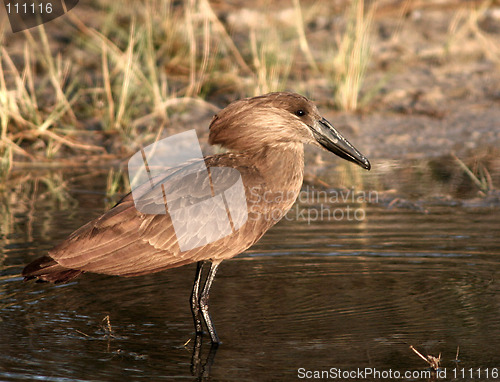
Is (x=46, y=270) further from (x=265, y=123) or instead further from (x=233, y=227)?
(x=265, y=123)

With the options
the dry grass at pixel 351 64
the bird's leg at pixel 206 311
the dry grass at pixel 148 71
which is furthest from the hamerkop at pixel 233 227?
the dry grass at pixel 351 64

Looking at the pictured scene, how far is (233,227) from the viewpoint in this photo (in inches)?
194

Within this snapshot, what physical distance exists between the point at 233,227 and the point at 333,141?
93 centimetres

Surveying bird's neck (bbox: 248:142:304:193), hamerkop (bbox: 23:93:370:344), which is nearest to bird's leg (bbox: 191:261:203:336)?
hamerkop (bbox: 23:93:370:344)

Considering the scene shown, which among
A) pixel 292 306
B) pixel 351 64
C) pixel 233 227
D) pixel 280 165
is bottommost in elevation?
pixel 292 306

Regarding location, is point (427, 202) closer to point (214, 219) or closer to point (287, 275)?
point (287, 275)

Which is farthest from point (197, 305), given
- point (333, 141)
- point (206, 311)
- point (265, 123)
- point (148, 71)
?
point (148, 71)

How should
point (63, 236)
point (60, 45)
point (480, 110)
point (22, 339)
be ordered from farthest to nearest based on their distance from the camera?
point (60, 45), point (480, 110), point (63, 236), point (22, 339)

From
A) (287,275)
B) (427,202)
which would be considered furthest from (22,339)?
(427,202)

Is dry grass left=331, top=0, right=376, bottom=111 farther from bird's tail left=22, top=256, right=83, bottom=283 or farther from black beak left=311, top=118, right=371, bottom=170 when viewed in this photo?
bird's tail left=22, top=256, right=83, bottom=283

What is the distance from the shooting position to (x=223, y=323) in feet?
16.5

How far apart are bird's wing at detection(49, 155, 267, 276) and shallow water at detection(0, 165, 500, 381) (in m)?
0.38

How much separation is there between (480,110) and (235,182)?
5.99 meters

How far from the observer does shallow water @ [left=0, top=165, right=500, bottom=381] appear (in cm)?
436
